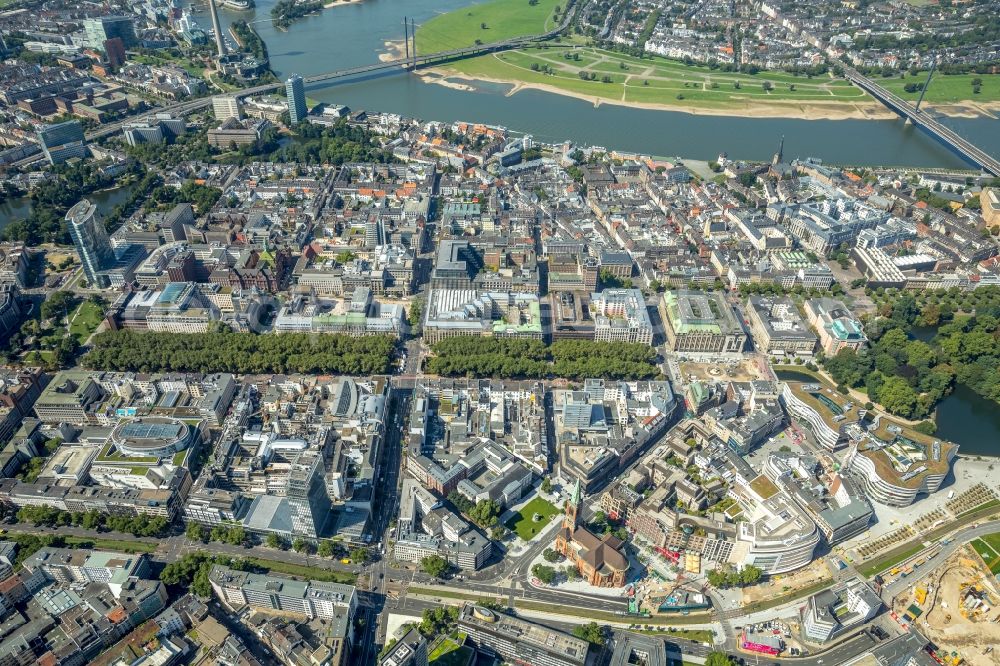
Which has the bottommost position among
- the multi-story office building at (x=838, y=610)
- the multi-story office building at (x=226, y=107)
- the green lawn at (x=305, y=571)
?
the green lawn at (x=305, y=571)

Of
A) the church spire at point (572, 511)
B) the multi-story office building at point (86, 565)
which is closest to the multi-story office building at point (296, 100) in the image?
the multi-story office building at point (86, 565)

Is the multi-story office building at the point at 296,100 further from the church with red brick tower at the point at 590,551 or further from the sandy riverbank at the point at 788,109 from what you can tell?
the church with red brick tower at the point at 590,551

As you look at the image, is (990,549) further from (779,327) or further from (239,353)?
(239,353)

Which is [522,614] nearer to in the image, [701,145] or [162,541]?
[162,541]

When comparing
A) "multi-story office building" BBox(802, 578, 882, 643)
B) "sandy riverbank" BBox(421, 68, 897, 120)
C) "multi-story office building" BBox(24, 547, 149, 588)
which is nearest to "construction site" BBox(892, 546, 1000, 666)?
"multi-story office building" BBox(802, 578, 882, 643)

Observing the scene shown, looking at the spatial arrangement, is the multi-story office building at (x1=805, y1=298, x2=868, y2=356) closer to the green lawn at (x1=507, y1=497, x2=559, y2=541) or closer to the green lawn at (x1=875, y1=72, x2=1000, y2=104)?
the green lawn at (x1=507, y1=497, x2=559, y2=541)

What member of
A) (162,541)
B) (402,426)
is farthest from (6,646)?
(402,426)
